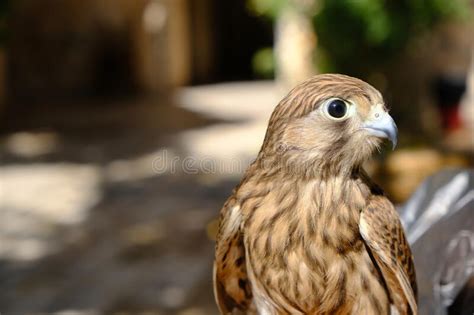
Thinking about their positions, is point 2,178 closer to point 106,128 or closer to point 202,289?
point 106,128

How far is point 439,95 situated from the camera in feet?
19.7

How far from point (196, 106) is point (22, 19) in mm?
2995

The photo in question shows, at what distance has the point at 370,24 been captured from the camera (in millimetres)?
4383

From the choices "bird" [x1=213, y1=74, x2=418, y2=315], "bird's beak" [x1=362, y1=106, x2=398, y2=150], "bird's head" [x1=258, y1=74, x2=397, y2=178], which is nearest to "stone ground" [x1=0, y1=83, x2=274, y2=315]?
"bird" [x1=213, y1=74, x2=418, y2=315]

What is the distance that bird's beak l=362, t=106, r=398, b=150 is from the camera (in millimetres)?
1483

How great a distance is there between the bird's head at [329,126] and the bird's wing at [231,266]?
0.66 ft

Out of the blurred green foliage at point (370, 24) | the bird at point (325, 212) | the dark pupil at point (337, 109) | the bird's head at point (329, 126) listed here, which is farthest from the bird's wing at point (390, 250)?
the blurred green foliage at point (370, 24)

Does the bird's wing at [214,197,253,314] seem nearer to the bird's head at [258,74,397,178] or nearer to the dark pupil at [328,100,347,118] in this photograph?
the bird's head at [258,74,397,178]

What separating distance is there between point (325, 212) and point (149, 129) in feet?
22.8

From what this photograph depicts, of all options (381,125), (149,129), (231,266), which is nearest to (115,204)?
(149,129)

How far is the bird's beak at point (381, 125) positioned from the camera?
148 cm

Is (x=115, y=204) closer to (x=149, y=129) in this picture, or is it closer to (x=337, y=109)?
(x=149, y=129)

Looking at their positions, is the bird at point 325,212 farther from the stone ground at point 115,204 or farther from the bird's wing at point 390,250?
the stone ground at point 115,204

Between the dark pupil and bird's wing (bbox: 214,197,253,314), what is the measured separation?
0.35m
